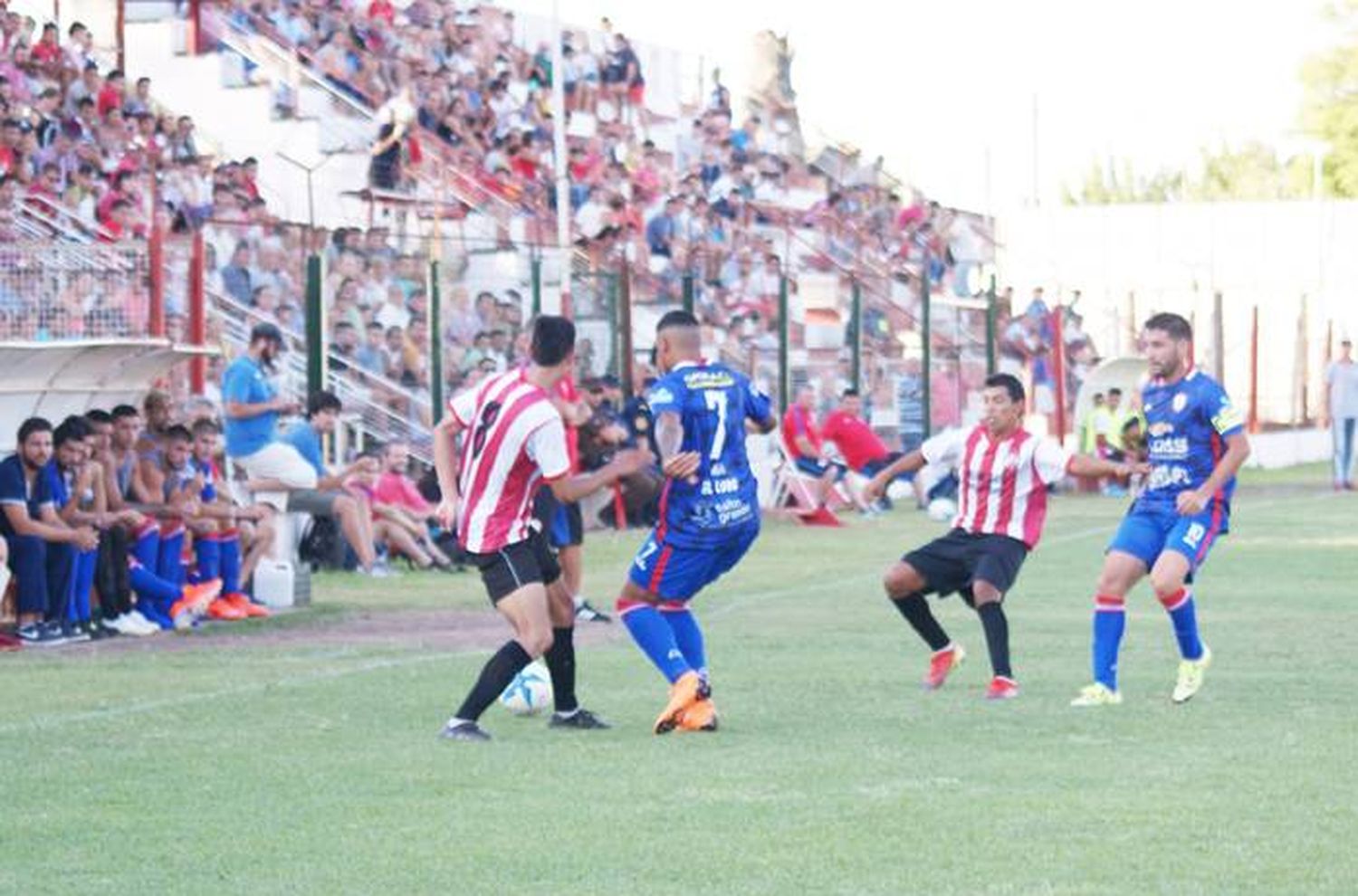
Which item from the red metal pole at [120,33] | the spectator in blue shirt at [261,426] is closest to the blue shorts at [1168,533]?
the spectator in blue shirt at [261,426]

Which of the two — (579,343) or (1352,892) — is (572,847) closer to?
(1352,892)

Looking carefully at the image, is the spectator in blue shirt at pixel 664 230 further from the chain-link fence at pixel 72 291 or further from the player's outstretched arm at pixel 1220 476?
the player's outstretched arm at pixel 1220 476

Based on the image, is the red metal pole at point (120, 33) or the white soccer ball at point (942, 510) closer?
the white soccer ball at point (942, 510)

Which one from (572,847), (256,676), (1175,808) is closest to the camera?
(572,847)

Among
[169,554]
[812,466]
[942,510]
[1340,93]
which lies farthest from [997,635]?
[1340,93]

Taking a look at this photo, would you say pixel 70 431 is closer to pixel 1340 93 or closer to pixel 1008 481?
pixel 1008 481

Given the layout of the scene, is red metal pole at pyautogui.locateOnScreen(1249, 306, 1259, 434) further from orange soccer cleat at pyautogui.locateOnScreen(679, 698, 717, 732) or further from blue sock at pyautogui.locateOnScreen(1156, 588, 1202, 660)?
orange soccer cleat at pyautogui.locateOnScreen(679, 698, 717, 732)

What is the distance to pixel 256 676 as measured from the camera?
1379cm

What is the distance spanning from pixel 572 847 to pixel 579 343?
63.5ft

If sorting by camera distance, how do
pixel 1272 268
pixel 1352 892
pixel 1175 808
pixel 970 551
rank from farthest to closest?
pixel 1272 268
pixel 970 551
pixel 1175 808
pixel 1352 892

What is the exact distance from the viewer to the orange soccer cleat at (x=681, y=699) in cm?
1118

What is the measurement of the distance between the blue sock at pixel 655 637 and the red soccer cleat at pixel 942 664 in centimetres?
179

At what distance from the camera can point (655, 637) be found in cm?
1150

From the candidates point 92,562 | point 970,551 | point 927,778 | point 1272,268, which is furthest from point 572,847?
point 1272,268
